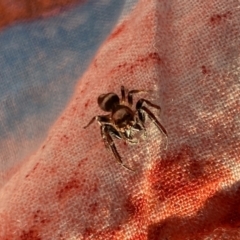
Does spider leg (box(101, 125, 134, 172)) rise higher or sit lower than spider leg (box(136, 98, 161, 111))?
lower

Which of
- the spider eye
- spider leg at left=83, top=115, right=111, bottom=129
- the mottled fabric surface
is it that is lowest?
the mottled fabric surface

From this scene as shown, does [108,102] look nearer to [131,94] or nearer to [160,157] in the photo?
[131,94]

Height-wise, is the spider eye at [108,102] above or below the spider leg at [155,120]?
above

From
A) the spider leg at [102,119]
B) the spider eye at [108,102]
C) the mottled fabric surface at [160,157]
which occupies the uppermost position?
the spider eye at [108,102]

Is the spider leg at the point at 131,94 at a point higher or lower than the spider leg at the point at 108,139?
higher

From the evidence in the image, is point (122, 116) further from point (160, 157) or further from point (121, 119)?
point (160, 157)

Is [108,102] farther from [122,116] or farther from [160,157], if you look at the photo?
[160,157]

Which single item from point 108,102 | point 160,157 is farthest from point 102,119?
point 160,157

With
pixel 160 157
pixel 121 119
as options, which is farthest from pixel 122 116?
pixel 160 157

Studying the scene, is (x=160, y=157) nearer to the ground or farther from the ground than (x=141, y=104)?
nearer to the ground
